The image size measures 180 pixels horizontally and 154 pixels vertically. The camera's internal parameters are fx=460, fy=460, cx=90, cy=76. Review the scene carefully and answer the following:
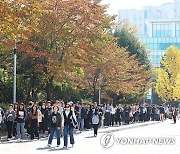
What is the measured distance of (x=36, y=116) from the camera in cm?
2009

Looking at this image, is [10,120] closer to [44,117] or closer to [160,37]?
[44,117]

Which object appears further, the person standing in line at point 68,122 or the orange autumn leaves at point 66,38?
the orange autumn leaves at point 66,38

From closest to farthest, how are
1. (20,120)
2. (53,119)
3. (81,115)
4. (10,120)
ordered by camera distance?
(53,119) < (20,120) < (10,120) < (81,115)

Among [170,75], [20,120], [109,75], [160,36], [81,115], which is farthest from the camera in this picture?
[160,36]

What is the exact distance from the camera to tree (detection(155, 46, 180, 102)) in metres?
74.9

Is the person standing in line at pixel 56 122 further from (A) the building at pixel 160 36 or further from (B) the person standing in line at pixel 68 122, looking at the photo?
(A) the building at pixel 160 36

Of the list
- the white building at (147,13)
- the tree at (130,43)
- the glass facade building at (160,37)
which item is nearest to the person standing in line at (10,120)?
the tree at (130,43)

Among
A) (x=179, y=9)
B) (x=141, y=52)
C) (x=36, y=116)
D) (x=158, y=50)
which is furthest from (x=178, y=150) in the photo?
(x=179, y=9)

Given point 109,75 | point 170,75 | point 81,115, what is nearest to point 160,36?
point 170,75

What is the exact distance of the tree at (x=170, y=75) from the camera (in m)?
74.9

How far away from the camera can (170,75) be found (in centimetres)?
7650

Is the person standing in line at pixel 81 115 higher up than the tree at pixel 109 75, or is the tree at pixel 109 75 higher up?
the tree at pixel 109 75

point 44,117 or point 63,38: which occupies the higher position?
point 63,38

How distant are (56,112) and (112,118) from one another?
679 inches
